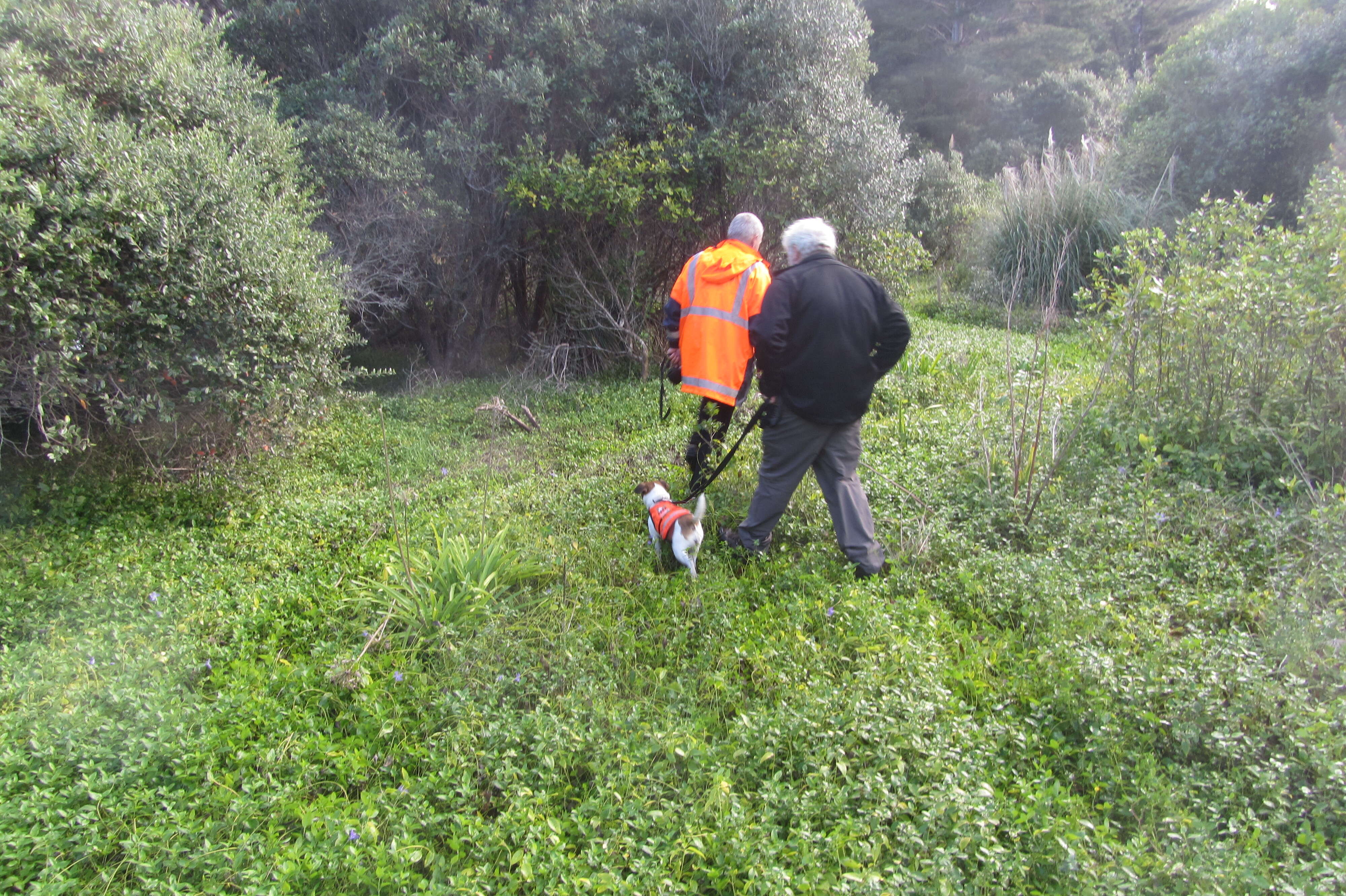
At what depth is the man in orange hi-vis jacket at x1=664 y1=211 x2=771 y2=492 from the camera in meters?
4.66

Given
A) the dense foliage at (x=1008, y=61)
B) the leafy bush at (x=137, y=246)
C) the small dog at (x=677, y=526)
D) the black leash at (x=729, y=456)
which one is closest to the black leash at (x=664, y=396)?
the black leash at (x=729, y=456)

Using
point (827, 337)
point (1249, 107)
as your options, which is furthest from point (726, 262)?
point (1249, 107)

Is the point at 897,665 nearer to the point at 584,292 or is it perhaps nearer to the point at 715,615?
the point at 715,615

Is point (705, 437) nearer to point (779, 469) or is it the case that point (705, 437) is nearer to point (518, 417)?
point (779, 469)

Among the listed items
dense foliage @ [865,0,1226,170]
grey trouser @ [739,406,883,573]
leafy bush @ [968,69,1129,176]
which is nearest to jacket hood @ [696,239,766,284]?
grey trouser @ [739,406,883,573]

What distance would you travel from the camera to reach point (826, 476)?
13.8 feet

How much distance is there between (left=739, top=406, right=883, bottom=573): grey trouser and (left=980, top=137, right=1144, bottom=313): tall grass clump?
6596 millimetres

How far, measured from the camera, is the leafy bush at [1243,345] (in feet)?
14.2

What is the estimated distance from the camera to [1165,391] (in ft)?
16.8

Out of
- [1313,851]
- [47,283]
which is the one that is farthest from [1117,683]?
[47,283]

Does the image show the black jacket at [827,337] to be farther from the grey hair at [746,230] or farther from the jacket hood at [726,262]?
the grey hair at [746,230]

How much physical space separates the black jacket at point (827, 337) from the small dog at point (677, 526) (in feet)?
2.66

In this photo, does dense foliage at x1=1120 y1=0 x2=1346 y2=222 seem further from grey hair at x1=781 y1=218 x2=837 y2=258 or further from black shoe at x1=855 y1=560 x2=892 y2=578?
black shoe at x1=855 y1=560 x2=892 y2=578

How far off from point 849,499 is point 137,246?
445 centimetres
